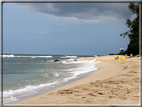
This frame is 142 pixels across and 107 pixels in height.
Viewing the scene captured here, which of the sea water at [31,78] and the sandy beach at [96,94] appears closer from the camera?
the sandy beach at [96,94]

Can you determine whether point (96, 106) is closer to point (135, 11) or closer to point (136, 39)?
point (135, 11)

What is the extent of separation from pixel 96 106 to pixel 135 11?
1071 inches

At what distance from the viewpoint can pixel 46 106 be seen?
13.1 ft

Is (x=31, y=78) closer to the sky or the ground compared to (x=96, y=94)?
closer to the ground

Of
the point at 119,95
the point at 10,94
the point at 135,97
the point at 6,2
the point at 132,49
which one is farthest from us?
the point at 132,49

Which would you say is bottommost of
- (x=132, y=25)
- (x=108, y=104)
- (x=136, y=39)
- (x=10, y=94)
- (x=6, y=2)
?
(x=10, y=94)

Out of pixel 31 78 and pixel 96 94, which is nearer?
pixel 96 94

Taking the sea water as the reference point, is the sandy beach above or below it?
above

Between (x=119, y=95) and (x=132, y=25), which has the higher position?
(x=132, y=25)

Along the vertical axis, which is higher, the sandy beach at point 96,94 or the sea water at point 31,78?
the sandy beach at point 96,94

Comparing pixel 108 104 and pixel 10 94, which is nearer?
pixel 108 104

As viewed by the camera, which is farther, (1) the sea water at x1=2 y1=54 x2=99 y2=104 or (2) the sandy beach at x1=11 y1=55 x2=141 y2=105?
(1) the sea water at x1=2 y1=54 x2=99 y2=104

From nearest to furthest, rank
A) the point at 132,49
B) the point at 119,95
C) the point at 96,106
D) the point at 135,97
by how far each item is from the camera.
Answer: the point at 96,106
the point at 135,97
the point at 119,95
the point at 132,49

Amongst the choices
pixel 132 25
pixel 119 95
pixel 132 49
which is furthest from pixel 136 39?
pixel 119 95
